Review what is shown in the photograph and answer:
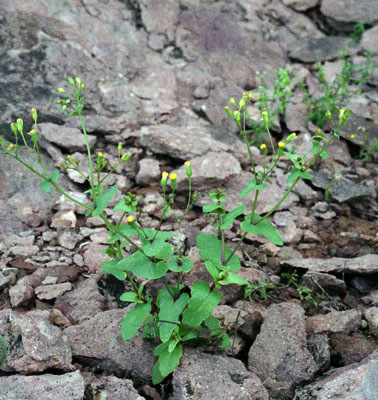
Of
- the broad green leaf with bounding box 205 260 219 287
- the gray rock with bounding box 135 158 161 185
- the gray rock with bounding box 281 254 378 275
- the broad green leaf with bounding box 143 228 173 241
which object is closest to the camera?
the broad green leaf with bounding box 205 260 219 287

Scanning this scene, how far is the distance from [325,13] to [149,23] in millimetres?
2545

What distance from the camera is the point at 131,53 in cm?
478

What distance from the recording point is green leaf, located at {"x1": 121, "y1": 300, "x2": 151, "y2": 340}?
203cm

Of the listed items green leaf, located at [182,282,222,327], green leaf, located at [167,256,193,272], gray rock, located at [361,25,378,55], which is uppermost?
gray rock, located at [361,25,378,55]

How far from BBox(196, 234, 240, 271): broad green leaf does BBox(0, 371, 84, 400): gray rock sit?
858 mm

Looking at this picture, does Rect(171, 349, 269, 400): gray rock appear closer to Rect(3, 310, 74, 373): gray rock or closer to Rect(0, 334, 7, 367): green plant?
Rect(3, 310, 74, 373): gray rock

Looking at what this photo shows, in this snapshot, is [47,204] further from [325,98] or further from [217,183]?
[325,98]

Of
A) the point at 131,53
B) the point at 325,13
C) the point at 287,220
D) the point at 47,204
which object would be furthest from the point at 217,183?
the point at 325,13

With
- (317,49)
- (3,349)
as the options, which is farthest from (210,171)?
(317,49)

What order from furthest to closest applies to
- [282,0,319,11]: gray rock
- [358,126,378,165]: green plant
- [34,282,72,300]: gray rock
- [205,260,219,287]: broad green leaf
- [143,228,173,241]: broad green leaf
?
[282,0,319,11]: gray rock → [358,126,378,165]: green plant → [34,282,72,300]: gray rock → [143,228,173,241]: broad green leaf → [205,260,219,287]: broad green leaf

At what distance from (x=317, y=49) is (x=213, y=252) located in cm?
427

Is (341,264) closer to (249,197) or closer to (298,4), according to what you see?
(249,197)

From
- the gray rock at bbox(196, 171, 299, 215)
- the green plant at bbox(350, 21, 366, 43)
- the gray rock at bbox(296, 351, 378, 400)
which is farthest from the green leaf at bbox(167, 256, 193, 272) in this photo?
the green plant at bbox(350, 21, 366, 43)

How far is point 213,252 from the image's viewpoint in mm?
2193
